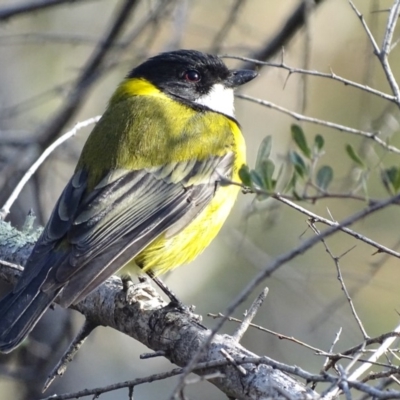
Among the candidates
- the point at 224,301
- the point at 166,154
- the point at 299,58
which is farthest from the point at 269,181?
the point at 299,58

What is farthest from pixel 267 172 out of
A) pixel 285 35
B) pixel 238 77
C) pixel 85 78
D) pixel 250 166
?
pixel 250 166

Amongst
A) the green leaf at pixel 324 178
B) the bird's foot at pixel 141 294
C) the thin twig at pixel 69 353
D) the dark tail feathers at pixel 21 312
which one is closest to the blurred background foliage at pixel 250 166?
the bird's foot at pixel 141 294

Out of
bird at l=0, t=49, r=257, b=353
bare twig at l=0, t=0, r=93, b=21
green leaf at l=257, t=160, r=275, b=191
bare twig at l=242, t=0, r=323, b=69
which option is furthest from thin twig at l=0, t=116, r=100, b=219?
green leaf at l=257, t=160, r=275, b=191

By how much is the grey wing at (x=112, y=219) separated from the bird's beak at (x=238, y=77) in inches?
23.7

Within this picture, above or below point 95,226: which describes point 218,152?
above

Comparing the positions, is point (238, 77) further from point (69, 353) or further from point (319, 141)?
point (319, 141)

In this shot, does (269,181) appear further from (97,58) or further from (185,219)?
(97,58)

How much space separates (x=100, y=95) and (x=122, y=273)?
135 inches

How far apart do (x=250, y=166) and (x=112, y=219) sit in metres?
2.17

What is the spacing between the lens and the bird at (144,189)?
3.40m

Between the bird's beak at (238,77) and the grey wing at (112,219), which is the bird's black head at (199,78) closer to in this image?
the bird's beak at (238,77)

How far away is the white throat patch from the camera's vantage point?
462 centimetres

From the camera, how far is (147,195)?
386cm

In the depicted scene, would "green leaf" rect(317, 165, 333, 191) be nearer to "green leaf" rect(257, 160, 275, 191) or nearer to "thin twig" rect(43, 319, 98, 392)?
"green leaf" rect(257, 160, 275, 191)
